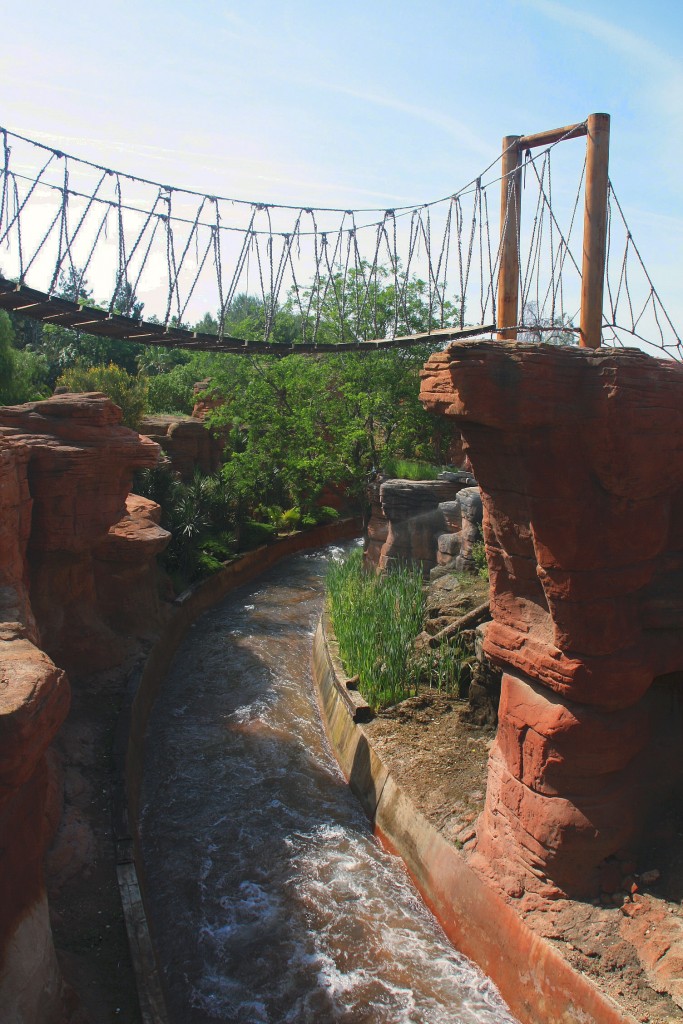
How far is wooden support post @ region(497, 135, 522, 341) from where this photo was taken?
31.4ft

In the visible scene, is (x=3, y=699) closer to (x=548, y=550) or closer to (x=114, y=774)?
(x=548, y=550)

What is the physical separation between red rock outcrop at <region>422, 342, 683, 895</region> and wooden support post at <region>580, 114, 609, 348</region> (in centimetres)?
280

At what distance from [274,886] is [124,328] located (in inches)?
333

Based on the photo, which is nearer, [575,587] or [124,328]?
[575,587]

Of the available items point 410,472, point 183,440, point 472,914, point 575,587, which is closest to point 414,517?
point 410,472

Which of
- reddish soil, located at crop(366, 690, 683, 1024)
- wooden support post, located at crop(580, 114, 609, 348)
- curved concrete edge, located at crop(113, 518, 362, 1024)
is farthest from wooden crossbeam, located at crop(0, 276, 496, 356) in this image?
reddish soil, located at crop(366, 690, 683, 1024)

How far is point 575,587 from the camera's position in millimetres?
6047

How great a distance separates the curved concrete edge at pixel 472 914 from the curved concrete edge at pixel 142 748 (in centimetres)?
260

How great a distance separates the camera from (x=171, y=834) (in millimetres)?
8859

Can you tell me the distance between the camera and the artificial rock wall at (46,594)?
462 centimetres

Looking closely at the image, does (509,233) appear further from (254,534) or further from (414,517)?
(254,534)

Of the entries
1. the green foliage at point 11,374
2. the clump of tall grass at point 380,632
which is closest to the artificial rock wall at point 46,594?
the clump of tall grass at point 380,632

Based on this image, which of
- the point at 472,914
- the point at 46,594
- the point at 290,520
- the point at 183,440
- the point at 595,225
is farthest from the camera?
the point at 183,440

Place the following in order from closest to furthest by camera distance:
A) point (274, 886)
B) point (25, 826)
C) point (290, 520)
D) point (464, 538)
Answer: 1. point (25, 826)
2. point (274, 886)
3. point (464, 538)
4. point (290, 520)
